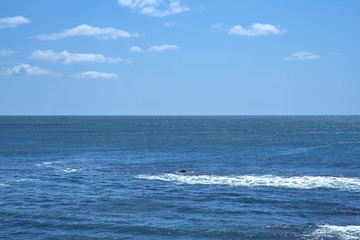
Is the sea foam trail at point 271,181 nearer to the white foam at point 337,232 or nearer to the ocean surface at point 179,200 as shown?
the ocean surface at point 179,200

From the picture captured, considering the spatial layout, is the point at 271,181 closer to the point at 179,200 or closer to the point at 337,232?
the point at 179,200

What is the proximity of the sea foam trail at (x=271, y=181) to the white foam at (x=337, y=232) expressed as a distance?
1418cm

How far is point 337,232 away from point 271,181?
754 inches

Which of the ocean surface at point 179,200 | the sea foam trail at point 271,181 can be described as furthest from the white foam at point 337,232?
the sea foam trail at point 271,181

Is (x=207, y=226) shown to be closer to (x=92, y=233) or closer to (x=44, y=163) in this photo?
(x=92, y=233)

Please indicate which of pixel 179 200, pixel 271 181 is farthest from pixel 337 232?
pixel 271 181

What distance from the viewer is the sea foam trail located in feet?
135

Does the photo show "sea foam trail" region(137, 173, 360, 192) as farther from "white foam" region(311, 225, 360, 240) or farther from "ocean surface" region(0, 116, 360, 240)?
"white foam" region(311, 225, 360, 240)

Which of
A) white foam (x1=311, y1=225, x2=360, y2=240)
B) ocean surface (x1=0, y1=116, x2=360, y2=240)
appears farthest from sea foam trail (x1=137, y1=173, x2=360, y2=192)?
white foam (x1=311, y1=225, x2=360, y2=240)

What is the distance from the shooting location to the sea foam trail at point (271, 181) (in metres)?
41.2

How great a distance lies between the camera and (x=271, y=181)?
44.0 metres

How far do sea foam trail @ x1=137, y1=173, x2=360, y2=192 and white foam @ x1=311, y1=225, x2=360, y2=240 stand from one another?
14178 mm

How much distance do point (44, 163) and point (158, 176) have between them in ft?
78.0

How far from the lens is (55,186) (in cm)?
4131
